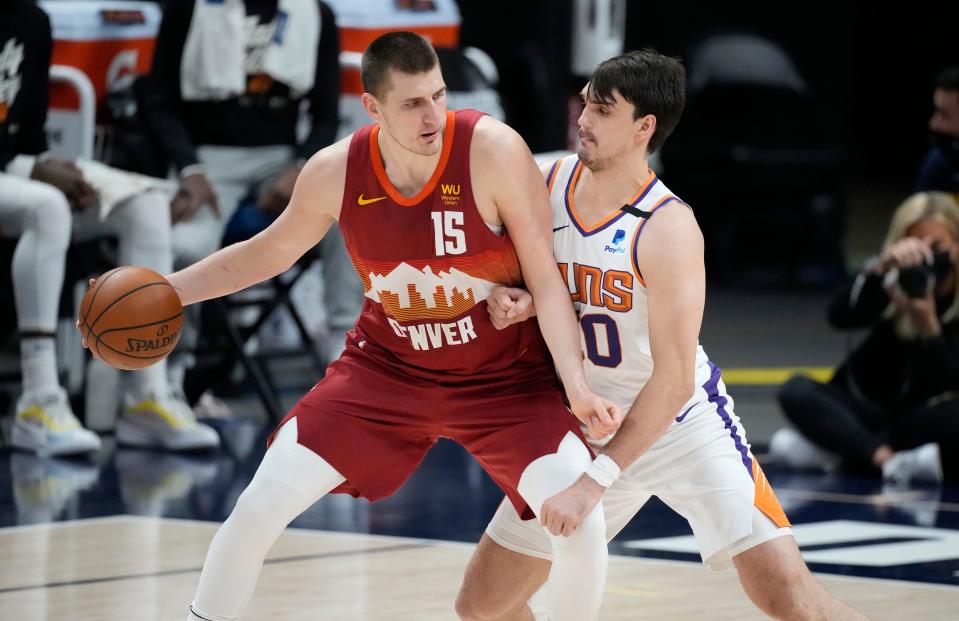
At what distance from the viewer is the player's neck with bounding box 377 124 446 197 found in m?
4.01

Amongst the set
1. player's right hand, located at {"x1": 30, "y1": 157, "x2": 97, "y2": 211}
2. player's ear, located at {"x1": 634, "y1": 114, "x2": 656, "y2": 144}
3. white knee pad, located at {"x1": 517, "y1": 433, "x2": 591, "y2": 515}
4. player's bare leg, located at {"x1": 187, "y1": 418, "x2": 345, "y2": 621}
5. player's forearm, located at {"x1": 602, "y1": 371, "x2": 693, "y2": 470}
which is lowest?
player's right hand, located at {"x1": 30, "y1": 157, "x2": 97, "y2": 211}

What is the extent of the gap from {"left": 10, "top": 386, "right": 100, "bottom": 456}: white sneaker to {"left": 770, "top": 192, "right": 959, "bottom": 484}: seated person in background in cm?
282

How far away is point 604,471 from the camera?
376cm

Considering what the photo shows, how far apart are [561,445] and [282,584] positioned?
1479mm

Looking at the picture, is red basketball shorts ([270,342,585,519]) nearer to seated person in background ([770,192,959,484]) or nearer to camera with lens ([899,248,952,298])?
camera with lens ([899,248,952,298])

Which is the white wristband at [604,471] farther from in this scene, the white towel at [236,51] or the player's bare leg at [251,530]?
the white towel at [236,51]

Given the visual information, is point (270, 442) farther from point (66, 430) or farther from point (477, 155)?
point (66, 430)

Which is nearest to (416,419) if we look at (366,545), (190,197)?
(366,545)

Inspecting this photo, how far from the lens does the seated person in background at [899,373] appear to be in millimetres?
6863

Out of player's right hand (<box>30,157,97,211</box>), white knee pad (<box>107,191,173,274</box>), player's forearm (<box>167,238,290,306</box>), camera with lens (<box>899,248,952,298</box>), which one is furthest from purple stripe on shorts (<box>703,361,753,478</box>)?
player's right hand (<box>30,157,97,211</box>)

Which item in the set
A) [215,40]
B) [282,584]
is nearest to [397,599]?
[282,584]

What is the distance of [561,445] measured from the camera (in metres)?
3.91

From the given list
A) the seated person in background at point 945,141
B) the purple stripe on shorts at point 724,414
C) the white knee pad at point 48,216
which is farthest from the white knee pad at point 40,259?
the purple stripe on shorts at point 724,414

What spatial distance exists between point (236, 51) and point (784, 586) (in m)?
4.60
